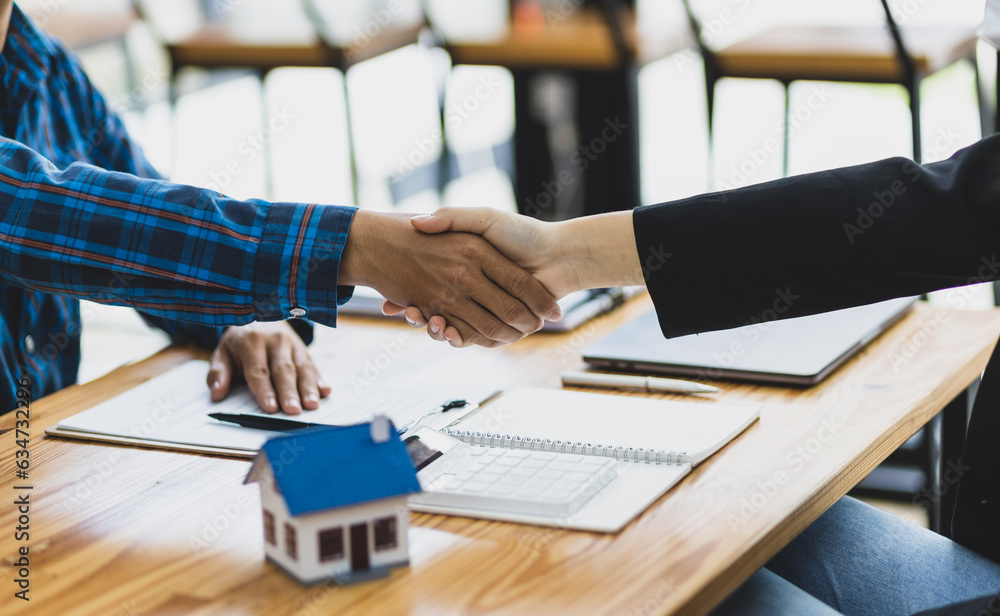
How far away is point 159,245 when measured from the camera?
1229 mm

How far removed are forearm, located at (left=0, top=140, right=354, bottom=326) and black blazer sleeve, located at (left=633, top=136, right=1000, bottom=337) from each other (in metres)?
0.41

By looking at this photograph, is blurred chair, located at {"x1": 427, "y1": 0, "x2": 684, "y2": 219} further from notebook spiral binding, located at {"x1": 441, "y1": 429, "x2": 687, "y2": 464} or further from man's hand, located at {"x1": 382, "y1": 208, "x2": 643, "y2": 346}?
notebook spiral binding, located at {"x1": 441, "y1": 429, "x2": 687, "y2": 464}

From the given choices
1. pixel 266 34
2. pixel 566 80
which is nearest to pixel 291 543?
pixel 566 80

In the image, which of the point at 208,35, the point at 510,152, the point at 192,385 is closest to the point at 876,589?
the point at 192,385

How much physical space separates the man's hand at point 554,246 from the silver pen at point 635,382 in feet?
0.40

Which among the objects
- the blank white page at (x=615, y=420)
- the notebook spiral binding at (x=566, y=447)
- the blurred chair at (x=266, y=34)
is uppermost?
the blurred chair at (x=266, y=34)

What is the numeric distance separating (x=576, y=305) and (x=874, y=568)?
0.62m

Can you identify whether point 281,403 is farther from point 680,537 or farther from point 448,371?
point 680,537

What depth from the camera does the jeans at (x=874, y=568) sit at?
113cm

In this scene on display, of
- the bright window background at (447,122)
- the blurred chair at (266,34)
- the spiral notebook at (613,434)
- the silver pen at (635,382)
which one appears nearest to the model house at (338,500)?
the spiral notebook at (613,434)

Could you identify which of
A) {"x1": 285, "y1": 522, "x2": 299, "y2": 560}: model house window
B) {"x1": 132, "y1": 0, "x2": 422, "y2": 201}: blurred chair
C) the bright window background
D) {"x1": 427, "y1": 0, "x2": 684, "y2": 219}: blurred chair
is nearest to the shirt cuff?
{"x1": 285, "y1": 522, "x2": 299, "y2": 560}: model house window

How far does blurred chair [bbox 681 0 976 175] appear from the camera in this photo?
341 cm

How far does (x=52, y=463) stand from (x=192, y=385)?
0.25 m

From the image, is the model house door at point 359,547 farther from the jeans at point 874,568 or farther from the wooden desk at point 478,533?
the jeans at point 874,568
